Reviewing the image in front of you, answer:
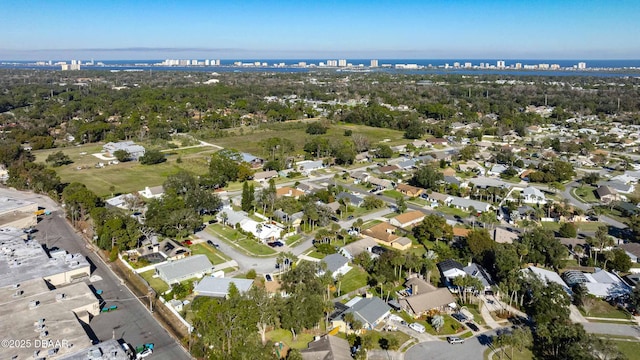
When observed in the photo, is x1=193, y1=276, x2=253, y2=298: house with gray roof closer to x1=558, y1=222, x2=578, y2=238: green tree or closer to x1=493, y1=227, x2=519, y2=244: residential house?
x1=493, y1=227, x2=519, y2=244: residential house

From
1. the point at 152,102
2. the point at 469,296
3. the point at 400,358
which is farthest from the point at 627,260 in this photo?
the point at 152,102

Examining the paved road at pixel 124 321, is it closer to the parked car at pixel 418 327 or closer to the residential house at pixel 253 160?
the parked car at pixel 418 327

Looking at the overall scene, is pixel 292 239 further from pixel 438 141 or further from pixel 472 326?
pixel 438 141

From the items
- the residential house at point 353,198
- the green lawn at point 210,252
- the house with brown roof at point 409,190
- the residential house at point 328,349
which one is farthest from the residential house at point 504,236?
the green lawn at point 210,252

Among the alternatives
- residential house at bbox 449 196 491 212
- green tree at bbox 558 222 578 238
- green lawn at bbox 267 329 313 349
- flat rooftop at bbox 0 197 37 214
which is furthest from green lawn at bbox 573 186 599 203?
flat rooftop at bbox 0 197 37 214

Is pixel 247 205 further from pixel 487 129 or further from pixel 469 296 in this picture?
pixel 487 129

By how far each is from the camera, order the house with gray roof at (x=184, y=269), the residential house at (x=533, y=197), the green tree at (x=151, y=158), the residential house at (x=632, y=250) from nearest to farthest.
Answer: the house with gray roof at (x=184, y=269) → the residential house at (x=632, y=250) → the residential house at (x=533, y=197) → the green tree at (x=151, y=158)
